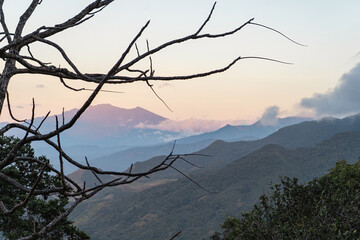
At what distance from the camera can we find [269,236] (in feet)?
87.8

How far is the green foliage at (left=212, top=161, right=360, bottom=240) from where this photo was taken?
22688 mm

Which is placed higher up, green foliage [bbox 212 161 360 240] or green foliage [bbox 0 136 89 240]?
green foliage [bbox 0 136 89 240]

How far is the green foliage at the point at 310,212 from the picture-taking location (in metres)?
22.7

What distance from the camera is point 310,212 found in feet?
94.2

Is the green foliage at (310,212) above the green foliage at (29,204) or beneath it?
beneath

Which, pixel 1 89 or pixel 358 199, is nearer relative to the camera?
pixel 1 89

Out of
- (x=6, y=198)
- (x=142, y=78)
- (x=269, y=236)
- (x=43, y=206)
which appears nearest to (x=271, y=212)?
(x=269, y=236)

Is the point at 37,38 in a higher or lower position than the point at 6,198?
higher

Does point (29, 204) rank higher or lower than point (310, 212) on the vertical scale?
higher

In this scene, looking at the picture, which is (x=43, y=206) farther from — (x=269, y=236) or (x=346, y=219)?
(x=346, y=219)

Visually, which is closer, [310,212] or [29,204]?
[29,204]

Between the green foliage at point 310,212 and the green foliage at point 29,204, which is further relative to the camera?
the green foliage at point 29,204

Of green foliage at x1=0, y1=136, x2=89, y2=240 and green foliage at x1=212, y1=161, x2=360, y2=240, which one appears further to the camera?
green foliage at x1=0, y1=136, x2=89, y2=240

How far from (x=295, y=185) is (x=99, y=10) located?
105 feet
